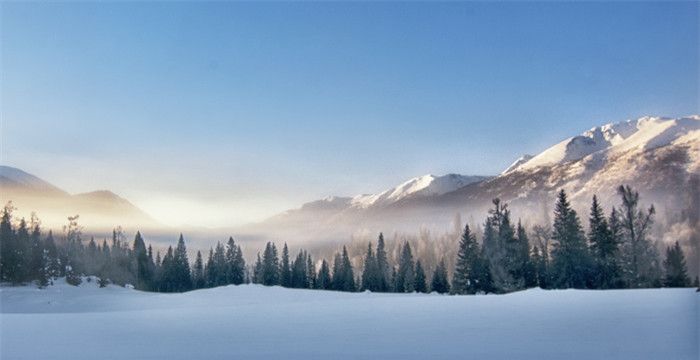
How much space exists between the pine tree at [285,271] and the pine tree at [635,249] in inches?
1848

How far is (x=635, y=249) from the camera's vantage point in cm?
3725

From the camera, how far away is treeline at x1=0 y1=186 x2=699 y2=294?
37.8m

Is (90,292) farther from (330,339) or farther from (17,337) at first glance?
(330,339)

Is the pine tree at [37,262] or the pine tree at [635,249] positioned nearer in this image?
the pine tree at [635,249]

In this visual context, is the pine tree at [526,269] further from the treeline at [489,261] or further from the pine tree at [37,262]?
the pine tree at [37,262]

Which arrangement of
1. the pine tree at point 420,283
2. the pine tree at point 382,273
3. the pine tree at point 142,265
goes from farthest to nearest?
the pine tree at point 142,265
the pine tree at point 382,273
the pine tree at point 420,283

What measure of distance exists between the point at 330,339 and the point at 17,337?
701 centimetres

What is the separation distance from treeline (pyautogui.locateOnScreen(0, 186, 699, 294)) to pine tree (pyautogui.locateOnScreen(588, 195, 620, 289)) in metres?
0.07

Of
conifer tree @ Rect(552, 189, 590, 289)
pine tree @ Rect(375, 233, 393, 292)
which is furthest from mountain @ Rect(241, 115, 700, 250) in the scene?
conifer tree @ Rect(552, 189, 590, 289)

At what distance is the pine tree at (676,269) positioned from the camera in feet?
114

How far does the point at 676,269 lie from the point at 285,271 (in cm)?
4999

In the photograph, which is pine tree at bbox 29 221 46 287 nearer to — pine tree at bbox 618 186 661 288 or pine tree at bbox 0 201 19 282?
pine tree at bbox 0 201 19 282

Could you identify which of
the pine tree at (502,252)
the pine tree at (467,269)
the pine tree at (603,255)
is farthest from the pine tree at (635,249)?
the pine tree at (467,269)

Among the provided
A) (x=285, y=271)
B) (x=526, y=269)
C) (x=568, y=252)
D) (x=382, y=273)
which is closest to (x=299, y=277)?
(x=285, y=271)
